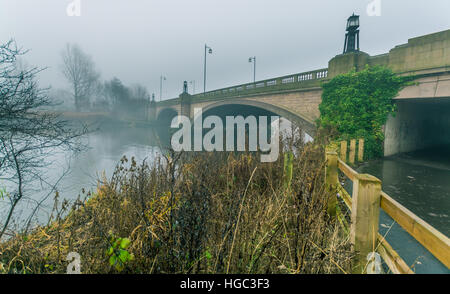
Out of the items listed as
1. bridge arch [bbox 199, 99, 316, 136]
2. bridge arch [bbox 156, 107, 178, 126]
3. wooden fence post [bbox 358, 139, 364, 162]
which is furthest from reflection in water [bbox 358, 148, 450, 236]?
bridge arch [bbox 156, 107, 178, 126]

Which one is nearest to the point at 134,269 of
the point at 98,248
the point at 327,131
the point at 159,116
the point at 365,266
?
the point at 98,248

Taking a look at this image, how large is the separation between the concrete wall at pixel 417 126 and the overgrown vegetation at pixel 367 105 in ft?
2.05

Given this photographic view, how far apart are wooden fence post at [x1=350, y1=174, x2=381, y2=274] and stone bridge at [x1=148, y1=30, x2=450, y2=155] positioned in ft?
25.7

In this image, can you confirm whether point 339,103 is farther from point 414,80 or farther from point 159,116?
point 159,116

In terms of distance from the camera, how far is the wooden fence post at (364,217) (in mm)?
1652

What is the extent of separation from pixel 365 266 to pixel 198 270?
1.37 metres

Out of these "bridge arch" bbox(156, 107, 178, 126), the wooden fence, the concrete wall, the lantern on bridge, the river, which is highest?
the lantern on bridge

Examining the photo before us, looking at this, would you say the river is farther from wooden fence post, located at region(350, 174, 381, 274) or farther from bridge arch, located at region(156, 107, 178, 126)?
bridge arch, located at region(156, 107, 178, 126)

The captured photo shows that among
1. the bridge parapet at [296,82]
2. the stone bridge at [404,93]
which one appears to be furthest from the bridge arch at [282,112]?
the bridge parapet at [296,82]

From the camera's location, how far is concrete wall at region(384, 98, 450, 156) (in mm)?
9094

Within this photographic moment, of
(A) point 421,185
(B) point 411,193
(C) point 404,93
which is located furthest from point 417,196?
(C) point 404,93

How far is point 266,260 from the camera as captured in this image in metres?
2.03

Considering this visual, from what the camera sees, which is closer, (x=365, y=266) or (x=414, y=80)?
(x=365, y=266)

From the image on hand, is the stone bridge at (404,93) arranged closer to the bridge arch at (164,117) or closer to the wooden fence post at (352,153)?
the wooden fence post at (352,153)
